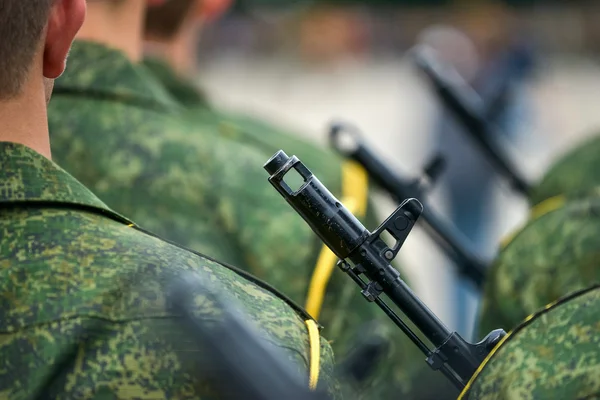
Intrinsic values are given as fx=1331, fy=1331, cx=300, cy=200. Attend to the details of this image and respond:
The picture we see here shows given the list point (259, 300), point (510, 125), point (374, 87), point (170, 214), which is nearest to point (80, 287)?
point (259, 300)

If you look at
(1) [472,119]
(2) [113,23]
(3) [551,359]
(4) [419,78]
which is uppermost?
(2) [113,23]

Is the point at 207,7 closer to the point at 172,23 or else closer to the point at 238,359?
the point at 172,23

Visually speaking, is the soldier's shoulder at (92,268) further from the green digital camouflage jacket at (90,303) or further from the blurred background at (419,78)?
the blurred background at (419,78)

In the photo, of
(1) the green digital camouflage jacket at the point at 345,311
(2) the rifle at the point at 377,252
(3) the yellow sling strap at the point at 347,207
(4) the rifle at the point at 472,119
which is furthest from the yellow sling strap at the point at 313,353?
(4) the rifle at the point at 472,119

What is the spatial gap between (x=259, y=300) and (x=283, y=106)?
11825mm

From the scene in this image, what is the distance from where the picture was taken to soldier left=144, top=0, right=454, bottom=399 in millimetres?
2381

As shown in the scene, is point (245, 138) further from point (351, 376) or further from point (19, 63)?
point (19, 63)

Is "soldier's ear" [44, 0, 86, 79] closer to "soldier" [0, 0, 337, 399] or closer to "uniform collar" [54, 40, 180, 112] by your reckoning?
"soldier" [0, 0, 337, 399]

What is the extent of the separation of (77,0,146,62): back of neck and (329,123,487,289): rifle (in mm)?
603

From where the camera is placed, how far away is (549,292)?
2422 millimetres

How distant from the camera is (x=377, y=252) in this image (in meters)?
1.53

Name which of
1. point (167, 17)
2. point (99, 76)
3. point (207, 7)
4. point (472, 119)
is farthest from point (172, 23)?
point (472, 119)

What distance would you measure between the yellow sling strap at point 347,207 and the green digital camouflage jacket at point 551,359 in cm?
96

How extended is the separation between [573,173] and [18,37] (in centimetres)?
230
